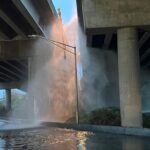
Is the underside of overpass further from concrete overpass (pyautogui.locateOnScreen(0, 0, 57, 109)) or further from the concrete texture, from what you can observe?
the concrete texture

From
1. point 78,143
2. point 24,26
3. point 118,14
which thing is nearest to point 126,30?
point 118,14

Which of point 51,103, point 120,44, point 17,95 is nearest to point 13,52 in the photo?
point 51,103

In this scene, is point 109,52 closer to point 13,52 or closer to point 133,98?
point 13,52

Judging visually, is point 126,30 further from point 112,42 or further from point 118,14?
point 112,42

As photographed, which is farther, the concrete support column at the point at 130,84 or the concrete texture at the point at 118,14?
the concrete texture at the point at 118,14

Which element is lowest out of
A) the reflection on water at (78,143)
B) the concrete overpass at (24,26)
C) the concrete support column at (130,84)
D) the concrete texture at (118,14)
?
the reflection on water at (78,143)

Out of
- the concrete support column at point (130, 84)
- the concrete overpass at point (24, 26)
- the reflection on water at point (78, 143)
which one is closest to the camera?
the reflection on water at point (78, 143)

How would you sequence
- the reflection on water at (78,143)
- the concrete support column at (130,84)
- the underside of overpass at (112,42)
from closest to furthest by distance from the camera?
the reflection on water at (78,143), the concrete support column at (130,84), the underside of overpass at (112,42)

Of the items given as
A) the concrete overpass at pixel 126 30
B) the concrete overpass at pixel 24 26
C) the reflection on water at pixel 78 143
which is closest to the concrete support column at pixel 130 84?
the concrete overpass at pixel 126 30

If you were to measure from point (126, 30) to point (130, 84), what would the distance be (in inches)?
140

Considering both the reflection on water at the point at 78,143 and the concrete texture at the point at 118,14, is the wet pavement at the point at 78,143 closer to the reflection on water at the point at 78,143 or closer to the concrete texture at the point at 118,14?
the reflection on water at the point at 78,143

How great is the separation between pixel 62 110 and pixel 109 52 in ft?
25.7

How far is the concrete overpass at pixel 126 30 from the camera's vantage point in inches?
1086

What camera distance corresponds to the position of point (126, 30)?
1118 inches
